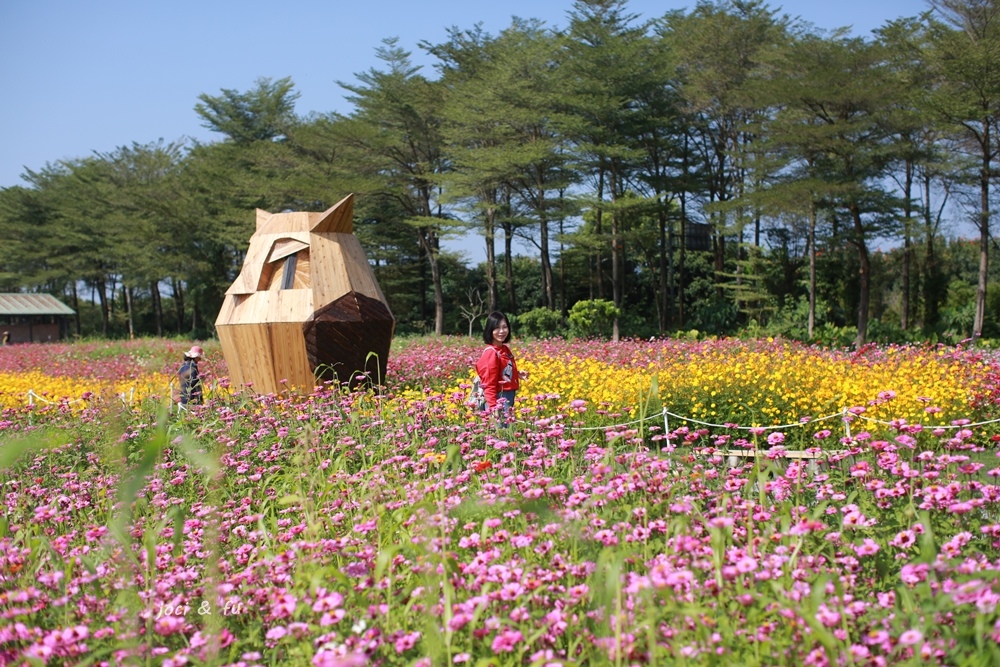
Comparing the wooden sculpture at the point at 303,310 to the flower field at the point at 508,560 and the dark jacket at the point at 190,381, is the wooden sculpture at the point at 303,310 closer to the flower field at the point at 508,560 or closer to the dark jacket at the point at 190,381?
the dark jacket at the point at 190,381

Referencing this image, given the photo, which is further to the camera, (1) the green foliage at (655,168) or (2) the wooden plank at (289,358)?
(1) the green foliage at (655,168)

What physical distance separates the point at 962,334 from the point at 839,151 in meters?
5.90

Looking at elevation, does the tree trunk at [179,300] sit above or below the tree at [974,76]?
below

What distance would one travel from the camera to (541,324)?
25703 millimetres

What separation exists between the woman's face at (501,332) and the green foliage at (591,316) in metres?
16.7

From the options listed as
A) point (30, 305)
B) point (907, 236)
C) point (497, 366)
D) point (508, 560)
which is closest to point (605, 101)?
point (907, 236)

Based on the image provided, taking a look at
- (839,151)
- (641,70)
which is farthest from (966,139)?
(641,70)

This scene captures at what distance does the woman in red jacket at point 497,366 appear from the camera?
6594mm

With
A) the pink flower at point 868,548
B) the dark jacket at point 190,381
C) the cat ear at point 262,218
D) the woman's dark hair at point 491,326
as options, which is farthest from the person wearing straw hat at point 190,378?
the pink flower at point 868,548

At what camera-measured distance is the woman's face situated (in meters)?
6.77

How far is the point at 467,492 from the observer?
3467 millimetres

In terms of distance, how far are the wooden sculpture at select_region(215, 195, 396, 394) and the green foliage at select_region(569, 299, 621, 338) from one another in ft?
46.7

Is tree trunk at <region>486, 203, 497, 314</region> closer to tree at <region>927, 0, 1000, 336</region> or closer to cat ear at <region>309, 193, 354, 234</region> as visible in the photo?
tree at <region>927, 0, 1000, 336</region>

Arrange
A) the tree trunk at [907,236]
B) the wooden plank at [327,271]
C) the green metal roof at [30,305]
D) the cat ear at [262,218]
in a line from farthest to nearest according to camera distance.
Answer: the green metal roof at [30,305]
the tree trunk at [907,236]
the cat ear at [262,218]
the wooden plank at [327,271]
